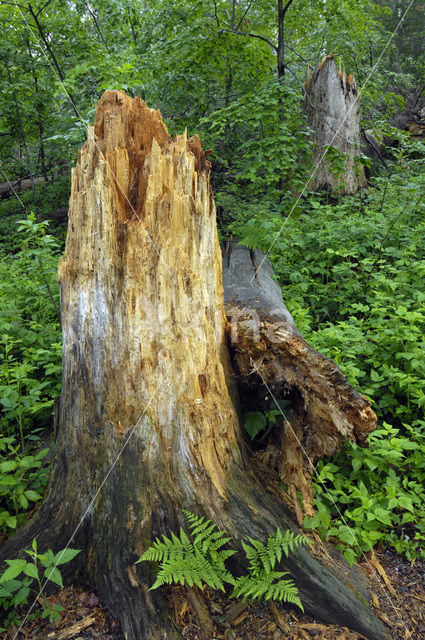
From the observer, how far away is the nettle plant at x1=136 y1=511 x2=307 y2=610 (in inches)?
76.2

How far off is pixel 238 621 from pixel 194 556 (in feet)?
1.50

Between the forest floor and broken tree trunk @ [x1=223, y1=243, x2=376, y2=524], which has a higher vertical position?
broken tree trunk @ [x1=223, y1=243, x2=376, y2=524]

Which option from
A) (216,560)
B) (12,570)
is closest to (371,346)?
(216,560)

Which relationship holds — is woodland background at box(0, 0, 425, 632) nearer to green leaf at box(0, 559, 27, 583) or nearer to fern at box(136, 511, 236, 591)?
green leaf at box(0, 559, 27, 583)

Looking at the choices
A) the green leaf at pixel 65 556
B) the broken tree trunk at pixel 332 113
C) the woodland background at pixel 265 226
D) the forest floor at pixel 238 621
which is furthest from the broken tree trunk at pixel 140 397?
the broken tree trunk at pixel 332 113

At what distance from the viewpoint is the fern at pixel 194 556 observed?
1.92 meters

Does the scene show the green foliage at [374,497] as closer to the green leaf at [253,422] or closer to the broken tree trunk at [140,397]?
the broken tree trunk at [140,397]

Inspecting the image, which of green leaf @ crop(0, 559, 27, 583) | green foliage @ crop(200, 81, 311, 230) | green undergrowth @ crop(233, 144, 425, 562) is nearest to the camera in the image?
green leaf @ crop(0, 559, 27, 583)

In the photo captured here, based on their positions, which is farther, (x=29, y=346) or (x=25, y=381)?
(x=29, y=346)

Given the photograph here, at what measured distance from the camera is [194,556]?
2.02m

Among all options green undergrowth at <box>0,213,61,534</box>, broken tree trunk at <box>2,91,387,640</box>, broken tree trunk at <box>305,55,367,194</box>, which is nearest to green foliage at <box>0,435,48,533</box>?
green undergrowth at <box>0,213,61,534</box>

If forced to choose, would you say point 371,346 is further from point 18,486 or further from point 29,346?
point 29,346

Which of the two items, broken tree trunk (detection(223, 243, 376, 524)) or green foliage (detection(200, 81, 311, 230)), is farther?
green foliage (detection(200, 81, 311, 230))

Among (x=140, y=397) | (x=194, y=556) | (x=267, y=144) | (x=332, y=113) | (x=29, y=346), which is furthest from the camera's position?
(x=332, y=113)
